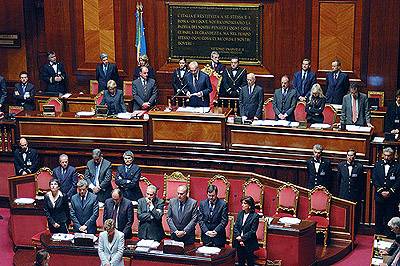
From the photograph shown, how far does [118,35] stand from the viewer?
56.2 feet

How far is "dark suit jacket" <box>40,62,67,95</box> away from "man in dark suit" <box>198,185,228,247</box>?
570 cm

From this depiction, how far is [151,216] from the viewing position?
12.0 metres

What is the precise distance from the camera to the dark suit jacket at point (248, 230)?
11695 millimetres

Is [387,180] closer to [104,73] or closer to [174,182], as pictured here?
[174,182]

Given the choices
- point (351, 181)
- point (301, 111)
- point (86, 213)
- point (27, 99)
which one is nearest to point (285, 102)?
point (301, 111)

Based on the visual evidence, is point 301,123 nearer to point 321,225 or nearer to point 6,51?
point 321,225

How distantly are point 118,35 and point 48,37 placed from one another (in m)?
1.44

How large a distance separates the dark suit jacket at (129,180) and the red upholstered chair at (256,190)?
5.18ft

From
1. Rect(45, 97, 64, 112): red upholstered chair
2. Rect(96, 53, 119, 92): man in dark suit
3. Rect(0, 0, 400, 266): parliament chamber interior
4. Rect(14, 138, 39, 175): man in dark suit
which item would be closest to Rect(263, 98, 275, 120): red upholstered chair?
Rect(0, 0, 400, 266): parliament chamber interior

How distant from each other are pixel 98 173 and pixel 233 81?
3.09 meters

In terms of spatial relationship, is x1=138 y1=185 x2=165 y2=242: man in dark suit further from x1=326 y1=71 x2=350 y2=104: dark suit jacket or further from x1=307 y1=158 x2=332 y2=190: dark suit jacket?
x1=326 y1=71 x2=350 y2=104: dark suit jacket

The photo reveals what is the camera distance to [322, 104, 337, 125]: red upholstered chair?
1441 centimetres

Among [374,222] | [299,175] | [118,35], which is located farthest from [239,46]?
[374,222]

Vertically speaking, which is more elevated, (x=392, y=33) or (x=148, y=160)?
(x=392, y=33)
